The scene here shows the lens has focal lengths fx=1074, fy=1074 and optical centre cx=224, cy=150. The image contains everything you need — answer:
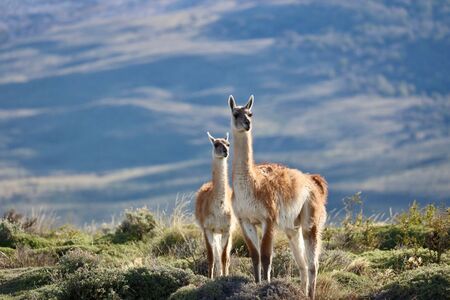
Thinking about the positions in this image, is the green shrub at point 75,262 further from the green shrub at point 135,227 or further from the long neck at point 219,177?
the green shrub at point 135,227

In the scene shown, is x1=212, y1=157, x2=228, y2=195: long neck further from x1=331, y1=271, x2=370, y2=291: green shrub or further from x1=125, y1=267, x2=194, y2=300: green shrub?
x1=331, y1=271, x2=370, y2=291: green shrub

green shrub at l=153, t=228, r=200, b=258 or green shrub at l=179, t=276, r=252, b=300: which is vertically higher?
green shrub at l=153, t=228, r=200, b=258

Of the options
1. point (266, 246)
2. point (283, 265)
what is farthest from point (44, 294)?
point (283, 265)

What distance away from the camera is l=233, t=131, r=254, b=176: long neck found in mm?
14398

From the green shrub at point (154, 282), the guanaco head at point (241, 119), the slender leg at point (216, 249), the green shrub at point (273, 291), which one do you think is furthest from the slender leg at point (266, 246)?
the slender leg at point (216, 249)

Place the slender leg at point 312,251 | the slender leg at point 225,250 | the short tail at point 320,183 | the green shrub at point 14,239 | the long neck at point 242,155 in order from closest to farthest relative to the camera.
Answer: the long neck at point 242,155 < the slender leg at point 312,251 < the short tail at point 320,183 < the slender leg at point 225,250 < the green shrub at point 14,239

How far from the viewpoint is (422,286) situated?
14.1 m

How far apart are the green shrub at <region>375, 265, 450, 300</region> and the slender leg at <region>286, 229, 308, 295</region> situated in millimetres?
1110

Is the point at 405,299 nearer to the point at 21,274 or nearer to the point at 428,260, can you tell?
the point at 428,260

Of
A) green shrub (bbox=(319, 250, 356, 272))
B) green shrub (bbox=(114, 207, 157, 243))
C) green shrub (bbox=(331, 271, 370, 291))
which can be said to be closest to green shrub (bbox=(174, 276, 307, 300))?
green shrub (bbox=(331, 271, 370, 291))

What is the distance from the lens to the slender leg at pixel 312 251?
1482 cm

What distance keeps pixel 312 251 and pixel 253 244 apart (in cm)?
101

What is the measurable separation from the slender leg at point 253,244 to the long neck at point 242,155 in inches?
26.9

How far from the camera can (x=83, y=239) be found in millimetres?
21703
